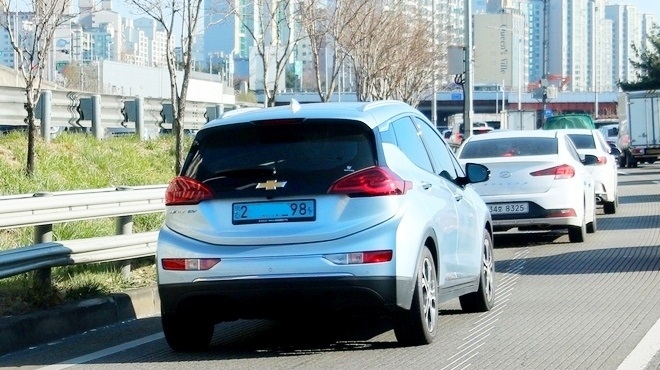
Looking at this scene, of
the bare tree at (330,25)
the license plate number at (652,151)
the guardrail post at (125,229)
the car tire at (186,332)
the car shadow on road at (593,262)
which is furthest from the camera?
the license plate number at (652,151)

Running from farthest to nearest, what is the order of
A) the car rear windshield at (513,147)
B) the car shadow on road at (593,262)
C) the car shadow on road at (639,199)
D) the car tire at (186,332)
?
the car shadow on road at (639,199) < the car rear windshield at (513,147) < the car shadow on road at (593,262) < the car tire at (186,332)

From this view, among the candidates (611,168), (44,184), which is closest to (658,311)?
(44,184)

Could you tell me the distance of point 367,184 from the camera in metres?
8.27

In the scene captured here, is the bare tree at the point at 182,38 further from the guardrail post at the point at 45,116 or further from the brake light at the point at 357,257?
the brake light at the point at 357,257

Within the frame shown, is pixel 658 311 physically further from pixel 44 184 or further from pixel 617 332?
pixel 44 184

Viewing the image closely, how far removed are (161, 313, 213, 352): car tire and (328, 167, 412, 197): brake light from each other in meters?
1.37

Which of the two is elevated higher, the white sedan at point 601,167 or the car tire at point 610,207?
the white sedan at point 601,167

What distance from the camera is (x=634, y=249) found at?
16.3 m

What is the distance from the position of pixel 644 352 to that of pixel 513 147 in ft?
31.4

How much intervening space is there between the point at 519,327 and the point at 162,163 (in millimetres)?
13622

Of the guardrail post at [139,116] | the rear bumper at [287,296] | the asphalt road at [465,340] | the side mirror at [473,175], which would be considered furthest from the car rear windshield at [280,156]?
the guardrail post at [139,116]

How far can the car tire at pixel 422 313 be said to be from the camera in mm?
8523

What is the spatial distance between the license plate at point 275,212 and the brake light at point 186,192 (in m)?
0.26

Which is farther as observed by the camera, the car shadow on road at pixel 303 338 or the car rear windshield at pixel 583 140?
the car rear windshield at pixel 583 140
